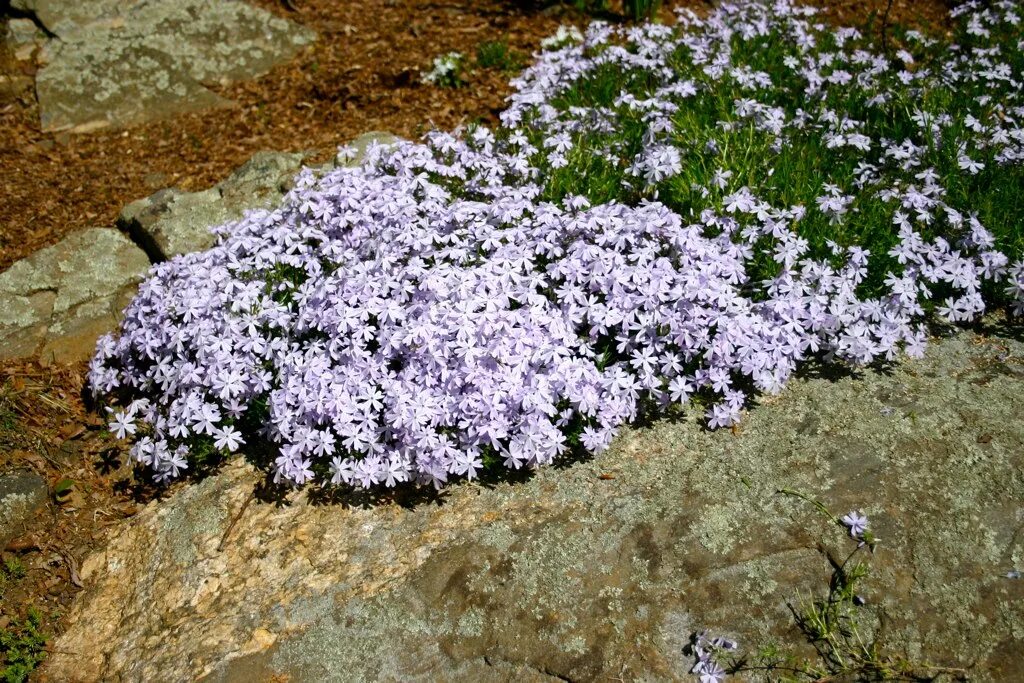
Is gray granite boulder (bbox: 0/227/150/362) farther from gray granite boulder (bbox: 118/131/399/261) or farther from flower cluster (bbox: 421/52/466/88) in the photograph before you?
flower cluster (bbox: 421/52/466/88)

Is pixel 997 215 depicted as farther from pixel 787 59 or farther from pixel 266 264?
pixel 266 264

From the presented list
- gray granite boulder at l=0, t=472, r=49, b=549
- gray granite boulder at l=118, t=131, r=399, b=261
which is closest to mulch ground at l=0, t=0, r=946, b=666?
gray granite boulder at l=0, t=472, r=49, b=549

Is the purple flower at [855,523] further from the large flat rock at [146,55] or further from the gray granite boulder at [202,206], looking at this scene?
the large flat rock at [146,55]

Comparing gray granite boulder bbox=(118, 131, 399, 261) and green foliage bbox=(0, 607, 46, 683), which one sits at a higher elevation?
gray granite boulder bbox=(118, 131, 399, 261)

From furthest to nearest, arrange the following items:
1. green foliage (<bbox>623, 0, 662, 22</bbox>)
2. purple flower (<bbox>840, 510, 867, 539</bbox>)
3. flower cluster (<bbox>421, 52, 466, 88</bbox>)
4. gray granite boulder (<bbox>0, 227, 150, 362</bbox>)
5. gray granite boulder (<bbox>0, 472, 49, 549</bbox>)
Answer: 1. green foliage (<bbox>623, 0, 662, 22</bbox>)
2. flower cluster (<bbox>421, 52, 466, 88</bbox>)
3. gray granite boulder (<bbox>0, 227, 150, 362</bbox>)
4. gray granite boulder (<bbox>0, 472, 49, 549</bbox>)
5. purple flower (<bbox>840, 510, 867, 539</bbox>)

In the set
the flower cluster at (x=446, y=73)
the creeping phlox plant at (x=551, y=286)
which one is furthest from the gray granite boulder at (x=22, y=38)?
the creeping phlox plant at (x=551, y=286)

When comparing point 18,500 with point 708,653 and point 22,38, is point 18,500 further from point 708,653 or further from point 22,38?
point 22,38
